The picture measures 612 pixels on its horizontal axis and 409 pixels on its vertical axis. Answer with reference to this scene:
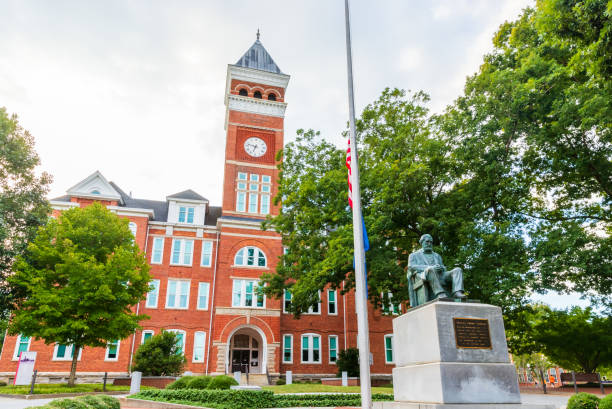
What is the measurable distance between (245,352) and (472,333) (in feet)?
97.1

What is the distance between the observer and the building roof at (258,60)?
41594mm

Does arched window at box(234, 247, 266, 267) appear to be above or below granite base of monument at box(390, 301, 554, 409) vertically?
above

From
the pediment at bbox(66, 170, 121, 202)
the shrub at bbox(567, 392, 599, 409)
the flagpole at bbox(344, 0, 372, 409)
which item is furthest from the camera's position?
the pediment at bbox(66, 170, 121, 202)

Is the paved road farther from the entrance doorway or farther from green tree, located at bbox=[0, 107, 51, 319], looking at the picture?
the entrance doorway

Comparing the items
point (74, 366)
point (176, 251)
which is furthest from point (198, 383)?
point (176, 251)

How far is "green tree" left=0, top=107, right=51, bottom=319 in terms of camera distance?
776 inches

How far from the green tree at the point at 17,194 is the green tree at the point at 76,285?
605 millimetres

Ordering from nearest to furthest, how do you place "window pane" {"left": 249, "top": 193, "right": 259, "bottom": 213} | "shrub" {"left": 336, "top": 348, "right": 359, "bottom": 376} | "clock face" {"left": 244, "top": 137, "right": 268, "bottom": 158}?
"shrub" {"left": 336, "top": 348, "right": 359, "bottom": 376}, "window pane" {"left": 249, "top": 193, "right": 259, "bottom": 213}, "clock face" {"left": 244, "top": 137, "right": 268, "bottom": 158}

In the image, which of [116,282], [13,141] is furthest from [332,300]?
[13,141]

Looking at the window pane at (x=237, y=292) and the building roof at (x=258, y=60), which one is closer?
the window pane at (x=237, y=292)

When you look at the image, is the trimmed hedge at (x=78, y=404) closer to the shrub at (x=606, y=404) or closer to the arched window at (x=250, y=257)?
the shrub at (x=606, y=404)

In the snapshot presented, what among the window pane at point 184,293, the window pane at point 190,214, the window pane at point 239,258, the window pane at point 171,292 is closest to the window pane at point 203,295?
the window pane at point 184,293

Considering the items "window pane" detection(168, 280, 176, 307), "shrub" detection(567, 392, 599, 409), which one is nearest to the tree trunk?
"window pane" detection(168, 280, 176, 307)

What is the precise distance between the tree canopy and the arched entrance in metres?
12.0
